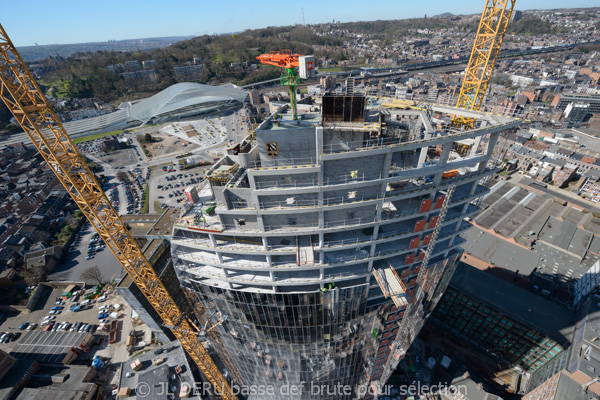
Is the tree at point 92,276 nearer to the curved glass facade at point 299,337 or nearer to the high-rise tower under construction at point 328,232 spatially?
the high-rise tower under construction at point 328,232

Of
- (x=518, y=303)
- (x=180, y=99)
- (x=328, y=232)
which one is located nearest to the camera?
(x=328, y=232)

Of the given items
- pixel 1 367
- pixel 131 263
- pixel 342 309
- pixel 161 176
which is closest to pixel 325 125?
pixel 342 309

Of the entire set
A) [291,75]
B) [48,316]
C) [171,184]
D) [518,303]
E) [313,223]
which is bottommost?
[48,316]

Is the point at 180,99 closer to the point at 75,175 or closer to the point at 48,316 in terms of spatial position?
the point at 48,316

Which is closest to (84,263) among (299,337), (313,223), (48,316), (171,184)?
(48,316)

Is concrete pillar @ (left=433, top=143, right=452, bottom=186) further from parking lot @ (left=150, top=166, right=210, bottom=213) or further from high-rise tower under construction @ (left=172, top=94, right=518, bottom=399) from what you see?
parking lot @ (left=150, top=166, right=210, bottom=213)

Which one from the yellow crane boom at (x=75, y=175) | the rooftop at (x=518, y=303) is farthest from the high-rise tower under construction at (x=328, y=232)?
the rooftop at (x=518, y=303)
